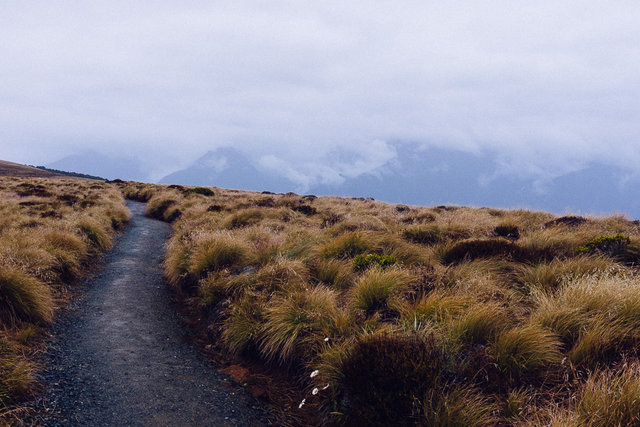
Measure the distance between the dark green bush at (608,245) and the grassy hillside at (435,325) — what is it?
0.09ft

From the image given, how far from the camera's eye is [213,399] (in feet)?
14.8

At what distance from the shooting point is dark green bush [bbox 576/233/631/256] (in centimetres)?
779

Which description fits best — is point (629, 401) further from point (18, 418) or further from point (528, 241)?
point (528, 241)

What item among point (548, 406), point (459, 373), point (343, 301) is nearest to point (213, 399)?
point (343, 301)

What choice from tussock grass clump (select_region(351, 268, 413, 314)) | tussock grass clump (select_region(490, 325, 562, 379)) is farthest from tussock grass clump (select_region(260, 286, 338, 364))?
tussock grass clump (select_region(490, 325, 562, 379))

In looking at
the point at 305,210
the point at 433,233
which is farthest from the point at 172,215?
the point at 433,233

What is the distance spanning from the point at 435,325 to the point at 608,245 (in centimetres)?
601

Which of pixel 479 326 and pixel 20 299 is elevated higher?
pixel 479 326

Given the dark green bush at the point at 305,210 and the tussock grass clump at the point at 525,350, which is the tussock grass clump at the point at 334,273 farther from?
the dark green bush at the point at 305,210

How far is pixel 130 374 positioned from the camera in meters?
4.82

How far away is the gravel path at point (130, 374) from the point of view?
401 centimetres

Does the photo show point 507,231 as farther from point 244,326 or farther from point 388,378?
point 388,378

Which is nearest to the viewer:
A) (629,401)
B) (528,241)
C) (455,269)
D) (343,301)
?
(629,401)

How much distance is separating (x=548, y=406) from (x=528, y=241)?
247 inches
